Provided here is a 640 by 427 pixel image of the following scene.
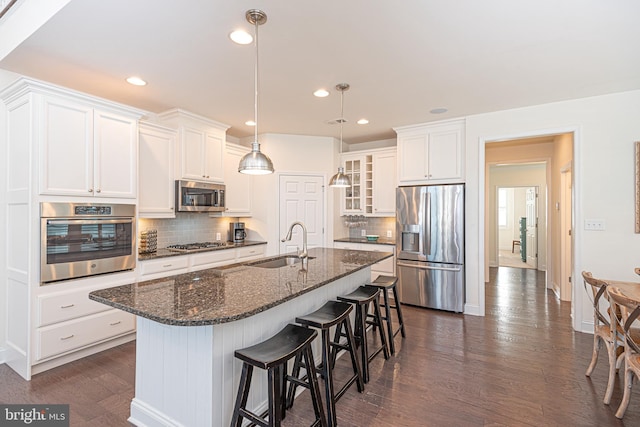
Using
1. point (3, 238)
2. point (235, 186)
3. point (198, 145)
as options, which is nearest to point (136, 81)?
point (198, 145)

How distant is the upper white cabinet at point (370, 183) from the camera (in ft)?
16.8

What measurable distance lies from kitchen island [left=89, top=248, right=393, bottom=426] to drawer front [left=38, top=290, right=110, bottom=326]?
3.96 feet

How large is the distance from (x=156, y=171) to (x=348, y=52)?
261 cm

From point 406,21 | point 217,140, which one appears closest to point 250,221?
point 217,140

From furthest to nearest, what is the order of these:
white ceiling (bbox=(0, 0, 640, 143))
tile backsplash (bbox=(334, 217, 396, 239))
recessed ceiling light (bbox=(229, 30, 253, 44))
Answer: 1. tile backsplash (bbox=(334, 217, 396, 239))
2. recessed ceiling light (bbox=(229, 30, 253, 44))
3. white ceiling (bbox=(0, 0, 640, 143))

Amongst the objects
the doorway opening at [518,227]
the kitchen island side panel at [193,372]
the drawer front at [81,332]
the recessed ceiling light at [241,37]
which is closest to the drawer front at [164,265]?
the drawer front at [81,332]

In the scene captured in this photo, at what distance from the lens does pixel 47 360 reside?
260 centimetres

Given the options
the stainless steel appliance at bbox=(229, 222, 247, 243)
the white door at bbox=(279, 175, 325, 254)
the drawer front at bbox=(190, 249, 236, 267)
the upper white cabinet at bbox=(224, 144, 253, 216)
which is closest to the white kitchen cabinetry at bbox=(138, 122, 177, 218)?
the drawer front at bbox=(190, 249, 236, 267)

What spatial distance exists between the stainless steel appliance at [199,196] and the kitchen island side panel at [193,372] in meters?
2.22

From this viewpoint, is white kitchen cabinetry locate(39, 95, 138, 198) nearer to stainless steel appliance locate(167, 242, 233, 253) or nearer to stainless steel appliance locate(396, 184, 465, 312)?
stainless steel appliance locate(167, 242, 233, 253)

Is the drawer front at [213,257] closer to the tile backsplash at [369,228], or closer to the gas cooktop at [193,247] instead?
the gas cooktop at [193,247]

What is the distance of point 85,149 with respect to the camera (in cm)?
281

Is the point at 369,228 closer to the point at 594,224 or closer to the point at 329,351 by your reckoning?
the point at 594,224

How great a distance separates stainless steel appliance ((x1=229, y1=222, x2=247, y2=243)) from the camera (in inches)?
196
